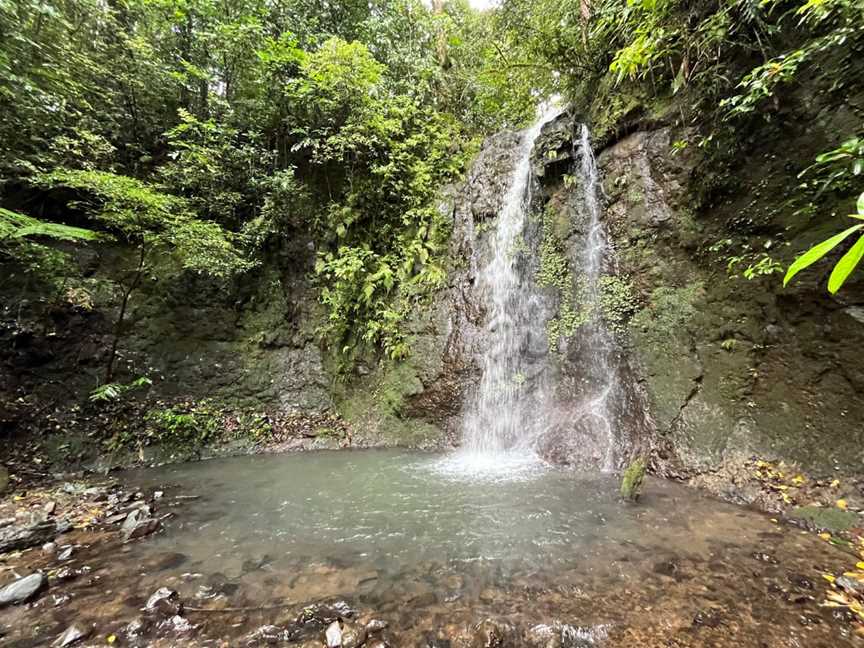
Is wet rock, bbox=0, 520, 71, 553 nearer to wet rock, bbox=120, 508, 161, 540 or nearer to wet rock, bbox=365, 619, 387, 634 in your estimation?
wet rock, bbox=120, 508, 161, 540

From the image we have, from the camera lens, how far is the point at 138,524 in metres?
3.79

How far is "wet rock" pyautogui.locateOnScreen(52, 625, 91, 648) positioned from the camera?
2268 mm

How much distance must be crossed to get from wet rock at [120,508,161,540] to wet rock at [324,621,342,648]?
2.58 m

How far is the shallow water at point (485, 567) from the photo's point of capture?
2.34 meters

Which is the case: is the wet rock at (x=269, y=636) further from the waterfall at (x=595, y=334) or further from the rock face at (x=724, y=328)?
the rock face at (x=724, y=328)

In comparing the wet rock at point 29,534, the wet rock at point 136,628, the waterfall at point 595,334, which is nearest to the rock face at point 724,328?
the waterfall at point 595,334

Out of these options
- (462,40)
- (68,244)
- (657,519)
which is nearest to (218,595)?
(657,519)

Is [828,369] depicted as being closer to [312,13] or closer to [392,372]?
[392,372]

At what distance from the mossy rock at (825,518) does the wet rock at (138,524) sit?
6185mm

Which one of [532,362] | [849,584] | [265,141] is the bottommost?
[849,584]

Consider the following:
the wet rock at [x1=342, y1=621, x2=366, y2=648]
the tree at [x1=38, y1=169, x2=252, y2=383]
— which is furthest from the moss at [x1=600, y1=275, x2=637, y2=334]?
the tree at [x1=38, y1=169, x2=252, y2=383]

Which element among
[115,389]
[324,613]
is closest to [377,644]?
[324,613]

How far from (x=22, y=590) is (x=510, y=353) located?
6.21 meters

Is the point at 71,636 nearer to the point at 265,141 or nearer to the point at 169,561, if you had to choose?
the point at 169,561
